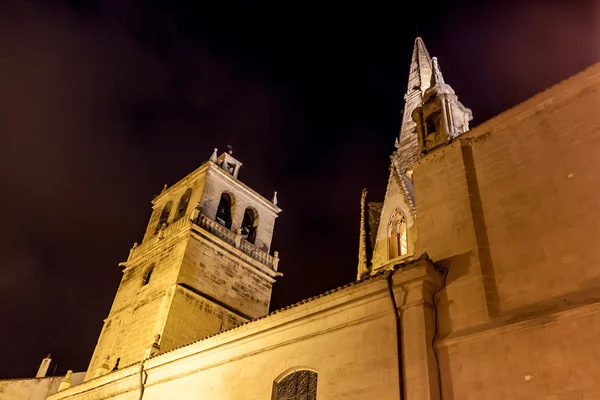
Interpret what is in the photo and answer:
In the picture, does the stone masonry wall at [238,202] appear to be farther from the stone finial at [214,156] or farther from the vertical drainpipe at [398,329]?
the vertical drainpipe at [398,329]

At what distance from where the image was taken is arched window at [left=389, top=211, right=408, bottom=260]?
1605 centimetres

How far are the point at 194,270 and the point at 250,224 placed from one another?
5074 millimetres

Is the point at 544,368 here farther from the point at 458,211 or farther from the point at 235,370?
the point at 235,370

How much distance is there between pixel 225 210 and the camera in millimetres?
23469

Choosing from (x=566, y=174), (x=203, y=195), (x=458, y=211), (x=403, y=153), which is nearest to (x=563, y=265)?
(x=566, y=174)

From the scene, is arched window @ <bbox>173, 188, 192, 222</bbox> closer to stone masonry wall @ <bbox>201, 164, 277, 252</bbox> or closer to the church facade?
stone masonry wall @ <bbox>201, 164, 277, 252</bbox>

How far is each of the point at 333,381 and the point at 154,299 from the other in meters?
11.3

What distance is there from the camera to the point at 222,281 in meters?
20.2

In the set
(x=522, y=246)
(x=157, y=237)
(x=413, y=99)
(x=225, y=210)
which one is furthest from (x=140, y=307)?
(x=413, y=99)

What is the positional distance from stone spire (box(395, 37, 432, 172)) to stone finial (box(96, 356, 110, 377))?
13188 millimetres

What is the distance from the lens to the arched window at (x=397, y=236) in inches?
632

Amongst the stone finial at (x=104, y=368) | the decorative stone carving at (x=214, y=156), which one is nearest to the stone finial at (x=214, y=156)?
the decorative stone carving at (x=214, y=156)

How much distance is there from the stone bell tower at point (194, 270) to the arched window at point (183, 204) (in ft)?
0.11

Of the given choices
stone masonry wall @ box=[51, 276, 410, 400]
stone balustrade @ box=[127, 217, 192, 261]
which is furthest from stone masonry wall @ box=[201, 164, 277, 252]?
stone masonry wall @ box=[51, 276, 410, 400]
